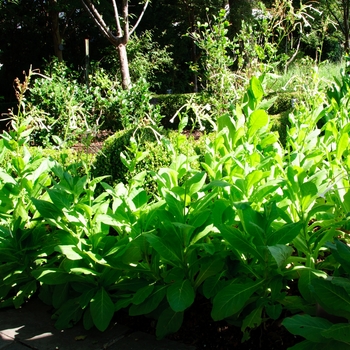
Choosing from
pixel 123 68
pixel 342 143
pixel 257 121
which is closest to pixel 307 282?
pixel 342 143

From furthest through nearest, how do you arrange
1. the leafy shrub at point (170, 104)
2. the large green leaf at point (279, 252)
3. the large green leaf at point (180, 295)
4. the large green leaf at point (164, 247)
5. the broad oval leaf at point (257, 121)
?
the leafy shrub at point (170, 104), the broad oval leaf at point (257, 121), the large green leaf at point (164, 247), the large green leaf at point (180, 295), the large green leaf at point (279, 252)

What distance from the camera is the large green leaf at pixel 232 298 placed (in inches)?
81.6

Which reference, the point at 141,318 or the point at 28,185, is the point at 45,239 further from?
the point at 141,318

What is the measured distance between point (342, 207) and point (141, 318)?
1.41 meters

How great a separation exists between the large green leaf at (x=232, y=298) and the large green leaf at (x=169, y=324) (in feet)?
1.01

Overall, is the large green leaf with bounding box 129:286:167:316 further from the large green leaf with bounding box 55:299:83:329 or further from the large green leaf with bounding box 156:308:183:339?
the large green leaf with bounding box 55:299:83:329

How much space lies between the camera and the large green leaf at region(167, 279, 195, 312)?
7.07 ft


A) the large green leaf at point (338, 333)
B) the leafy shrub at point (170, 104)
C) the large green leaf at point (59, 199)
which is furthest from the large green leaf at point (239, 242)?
the leafy shrub at point (170, 104)

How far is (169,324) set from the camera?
92.1 inches

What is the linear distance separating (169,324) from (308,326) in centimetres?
84

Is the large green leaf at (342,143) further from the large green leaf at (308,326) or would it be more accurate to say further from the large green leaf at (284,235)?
the large green leaf at (308,326)

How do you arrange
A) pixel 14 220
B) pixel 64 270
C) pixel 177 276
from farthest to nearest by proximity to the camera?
1. pixel 14 220
2. pixel 64 270
3. pixel 177 276

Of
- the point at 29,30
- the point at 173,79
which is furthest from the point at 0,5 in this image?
the point at 173,79

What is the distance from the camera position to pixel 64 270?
263cm
